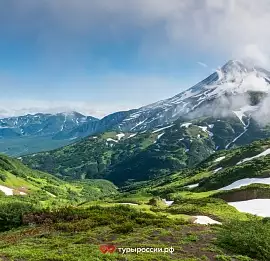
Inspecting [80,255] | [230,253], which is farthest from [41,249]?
[230,253]

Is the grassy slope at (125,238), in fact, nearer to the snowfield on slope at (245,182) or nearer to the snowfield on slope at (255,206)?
the snowfield on slope at (255,206)

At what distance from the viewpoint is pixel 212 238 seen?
1323 inches

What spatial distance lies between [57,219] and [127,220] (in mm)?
8110

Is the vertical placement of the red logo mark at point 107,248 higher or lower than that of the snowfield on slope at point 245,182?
lower

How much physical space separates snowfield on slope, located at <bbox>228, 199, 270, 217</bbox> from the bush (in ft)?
98.5

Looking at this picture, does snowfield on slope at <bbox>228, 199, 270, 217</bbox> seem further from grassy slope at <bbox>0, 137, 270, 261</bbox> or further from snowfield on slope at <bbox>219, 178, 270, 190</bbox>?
grassy slope at <bbox>0, 137, 270, 261</bbox>

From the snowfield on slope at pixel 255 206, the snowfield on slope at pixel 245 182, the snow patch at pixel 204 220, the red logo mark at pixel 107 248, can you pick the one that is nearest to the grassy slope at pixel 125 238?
the red logo mark at pixel 107 248

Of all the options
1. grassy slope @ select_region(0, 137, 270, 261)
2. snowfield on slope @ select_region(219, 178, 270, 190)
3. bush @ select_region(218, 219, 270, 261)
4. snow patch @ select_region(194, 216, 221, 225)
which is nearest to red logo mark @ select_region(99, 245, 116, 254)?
grassy slope @ select_region(0, 137, 270, 261)

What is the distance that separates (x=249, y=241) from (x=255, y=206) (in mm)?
39357

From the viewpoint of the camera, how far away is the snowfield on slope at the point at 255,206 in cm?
6326

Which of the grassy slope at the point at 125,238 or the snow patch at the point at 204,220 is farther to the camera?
the snow patch at the point at 204,220

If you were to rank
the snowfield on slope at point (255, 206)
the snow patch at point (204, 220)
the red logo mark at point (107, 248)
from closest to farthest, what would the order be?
1. the red logo mark at point (107, 248)
2. the snow patch at point (204, 220)
3. the snowfield on slope at point (255, 206)

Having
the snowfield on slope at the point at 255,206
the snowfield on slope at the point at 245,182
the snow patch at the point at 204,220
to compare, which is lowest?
the snowfield on slope at the point at 255,206

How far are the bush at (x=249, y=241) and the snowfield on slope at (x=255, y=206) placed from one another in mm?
30018
